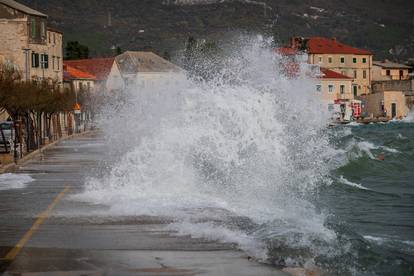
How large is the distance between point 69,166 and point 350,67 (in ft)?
460

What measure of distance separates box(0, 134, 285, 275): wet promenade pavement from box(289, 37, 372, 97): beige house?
14835cm

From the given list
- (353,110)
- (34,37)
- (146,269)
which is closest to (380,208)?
(146,269)

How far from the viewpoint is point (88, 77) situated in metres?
129

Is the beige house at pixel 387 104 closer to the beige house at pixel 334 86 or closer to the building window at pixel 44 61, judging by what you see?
the beige house at pixel 334 86

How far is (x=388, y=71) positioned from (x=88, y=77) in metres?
82.0

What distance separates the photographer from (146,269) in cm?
1306

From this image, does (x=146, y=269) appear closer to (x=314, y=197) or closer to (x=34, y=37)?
(x=314, y=197)

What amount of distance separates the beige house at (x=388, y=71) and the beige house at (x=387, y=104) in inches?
708

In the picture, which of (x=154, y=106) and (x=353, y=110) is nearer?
(x=154, y=106)

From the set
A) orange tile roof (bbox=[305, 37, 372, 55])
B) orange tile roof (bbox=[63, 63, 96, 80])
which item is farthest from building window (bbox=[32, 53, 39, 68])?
orange tile roof (bbox=[305, 37, 372, 55])

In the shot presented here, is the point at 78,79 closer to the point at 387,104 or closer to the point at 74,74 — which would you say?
the point at 74,74

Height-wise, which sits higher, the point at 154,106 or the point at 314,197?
the point at 154,106

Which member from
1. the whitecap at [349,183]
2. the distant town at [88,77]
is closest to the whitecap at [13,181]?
the distant town at [88,77]

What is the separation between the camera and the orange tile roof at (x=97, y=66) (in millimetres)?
140000
